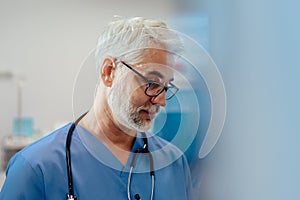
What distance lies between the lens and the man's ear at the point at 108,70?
67 cm

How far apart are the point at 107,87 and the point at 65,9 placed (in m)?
1.81

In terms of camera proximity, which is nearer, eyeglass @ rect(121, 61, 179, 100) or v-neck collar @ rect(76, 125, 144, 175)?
eyeglass @ rect(121, 61, 179, 100)

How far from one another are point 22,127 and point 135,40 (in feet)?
6.38

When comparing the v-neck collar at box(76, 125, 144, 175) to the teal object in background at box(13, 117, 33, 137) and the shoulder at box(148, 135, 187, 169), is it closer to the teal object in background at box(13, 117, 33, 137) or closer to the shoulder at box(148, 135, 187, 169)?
the shoulder at box(148, 135, 187, 169)

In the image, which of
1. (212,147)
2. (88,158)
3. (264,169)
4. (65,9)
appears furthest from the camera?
(65,9)

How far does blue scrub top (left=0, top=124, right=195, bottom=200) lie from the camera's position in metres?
0.71

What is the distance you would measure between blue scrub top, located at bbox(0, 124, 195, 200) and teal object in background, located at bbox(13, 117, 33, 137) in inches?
65.9

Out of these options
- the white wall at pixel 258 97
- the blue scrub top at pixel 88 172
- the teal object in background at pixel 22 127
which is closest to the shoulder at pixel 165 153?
the blue scrub top at pixel 88 172

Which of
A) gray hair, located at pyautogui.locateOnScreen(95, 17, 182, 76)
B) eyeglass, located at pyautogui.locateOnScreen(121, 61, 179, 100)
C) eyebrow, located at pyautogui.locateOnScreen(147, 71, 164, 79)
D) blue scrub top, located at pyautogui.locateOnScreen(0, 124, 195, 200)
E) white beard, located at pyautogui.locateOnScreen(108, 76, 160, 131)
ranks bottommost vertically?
blue scrub top, located at pyautogui.locateOnScreen(0, 124, 195, 200)

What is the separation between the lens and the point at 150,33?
2.09 feet

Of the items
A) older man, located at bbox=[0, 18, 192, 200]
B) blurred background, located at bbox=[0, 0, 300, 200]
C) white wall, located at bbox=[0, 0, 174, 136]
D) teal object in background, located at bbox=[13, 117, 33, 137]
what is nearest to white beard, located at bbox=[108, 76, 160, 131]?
older man, located at bbox=[0, 18, 192, 200]

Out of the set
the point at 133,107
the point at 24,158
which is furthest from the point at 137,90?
the point at 24,158

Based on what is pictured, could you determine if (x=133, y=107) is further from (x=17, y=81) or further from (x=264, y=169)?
(x=17, y=81)

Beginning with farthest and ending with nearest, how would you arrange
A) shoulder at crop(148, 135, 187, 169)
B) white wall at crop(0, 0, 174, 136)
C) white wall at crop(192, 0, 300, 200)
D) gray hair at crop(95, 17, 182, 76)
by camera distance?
white wall at crop(0, 0, 174, 136), shoulder at crop(148, 135, 187, 169), gray hair at crop(95, 17, 182, 76), white wall at crop(192, 0, 300, 200)
